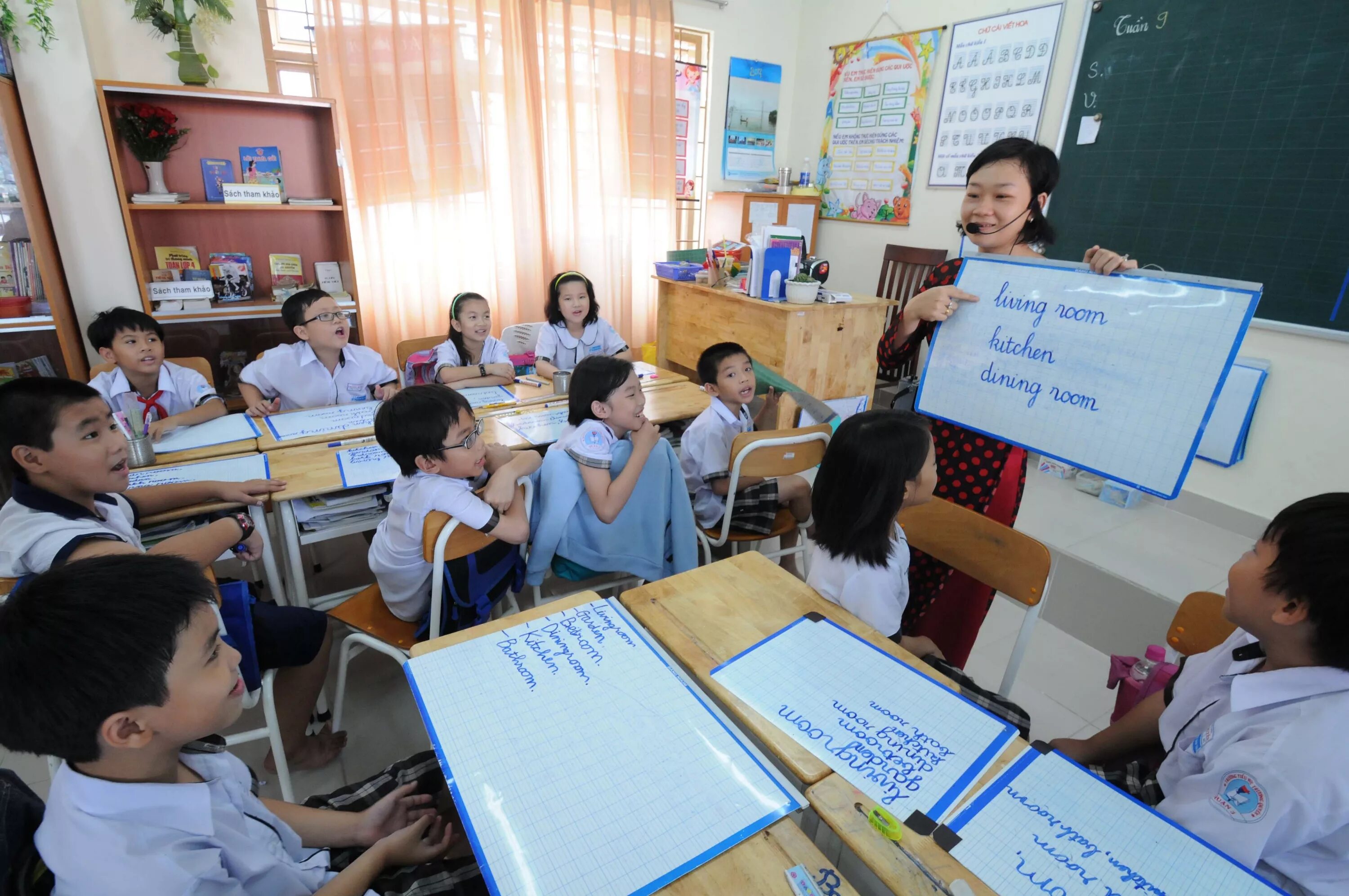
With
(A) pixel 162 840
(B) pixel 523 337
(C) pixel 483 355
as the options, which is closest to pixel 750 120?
(B) pixel 523 337

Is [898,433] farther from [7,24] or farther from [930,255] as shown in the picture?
[7,24]

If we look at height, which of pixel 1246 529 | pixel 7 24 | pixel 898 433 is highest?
pixel 7 24

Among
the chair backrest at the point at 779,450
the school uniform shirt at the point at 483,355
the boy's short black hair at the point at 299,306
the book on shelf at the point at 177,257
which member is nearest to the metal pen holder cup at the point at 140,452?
the boy's short black hair at the point at 299,306

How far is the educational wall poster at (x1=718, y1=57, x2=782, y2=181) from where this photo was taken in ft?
16.0

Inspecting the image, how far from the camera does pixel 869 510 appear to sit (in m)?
1.23

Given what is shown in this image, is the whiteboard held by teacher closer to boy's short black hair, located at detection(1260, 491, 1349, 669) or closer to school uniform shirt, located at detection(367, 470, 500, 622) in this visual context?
boy's short black hair, located at detection(1260, 491, 1349, 669)

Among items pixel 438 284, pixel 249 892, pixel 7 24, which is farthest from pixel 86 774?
pixel 438 284

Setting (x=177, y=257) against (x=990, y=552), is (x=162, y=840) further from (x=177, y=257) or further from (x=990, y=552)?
(x=177, y=257)

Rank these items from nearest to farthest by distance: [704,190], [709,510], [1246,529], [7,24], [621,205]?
[709,510]
[7,24]
[1246,529]
[621,205]
[704,190]

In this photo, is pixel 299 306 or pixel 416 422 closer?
pixel 416 422

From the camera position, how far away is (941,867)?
2.20 ft

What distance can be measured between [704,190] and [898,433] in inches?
168

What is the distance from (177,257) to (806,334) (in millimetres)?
3153

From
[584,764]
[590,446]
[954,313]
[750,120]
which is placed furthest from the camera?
[750,120]
